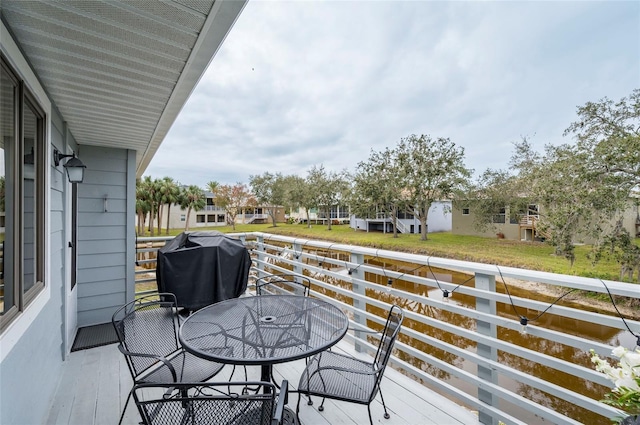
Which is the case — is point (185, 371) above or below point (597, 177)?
below

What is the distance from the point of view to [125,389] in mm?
2225

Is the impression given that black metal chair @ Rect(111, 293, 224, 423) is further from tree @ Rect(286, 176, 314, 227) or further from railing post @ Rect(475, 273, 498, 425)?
tree @ Rect(286, 176, 314, 227)

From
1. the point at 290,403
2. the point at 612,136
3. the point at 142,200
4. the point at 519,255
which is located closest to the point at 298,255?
the point at 290,403

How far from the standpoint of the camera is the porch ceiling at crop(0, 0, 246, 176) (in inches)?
49.4

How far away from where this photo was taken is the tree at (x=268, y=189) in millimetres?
25094

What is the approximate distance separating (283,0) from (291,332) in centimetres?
412

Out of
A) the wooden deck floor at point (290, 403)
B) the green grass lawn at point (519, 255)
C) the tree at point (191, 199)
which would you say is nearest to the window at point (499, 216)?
the green grass lawn at point (519, 255)

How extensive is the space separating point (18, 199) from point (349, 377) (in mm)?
1988

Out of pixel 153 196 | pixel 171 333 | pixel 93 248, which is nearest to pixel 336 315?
pixel 171 333

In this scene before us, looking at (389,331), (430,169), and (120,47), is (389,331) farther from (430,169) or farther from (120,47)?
(430,169)

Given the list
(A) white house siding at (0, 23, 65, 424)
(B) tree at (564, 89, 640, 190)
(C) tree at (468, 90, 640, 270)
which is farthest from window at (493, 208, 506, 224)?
(A) white house siding at (0, 23, 65, 424)

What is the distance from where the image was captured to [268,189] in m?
25.4

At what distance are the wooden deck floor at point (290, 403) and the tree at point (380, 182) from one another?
51.4ft

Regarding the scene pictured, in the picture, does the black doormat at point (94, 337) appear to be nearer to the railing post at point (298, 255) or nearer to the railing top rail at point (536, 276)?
the railing post at point (298, 255)
